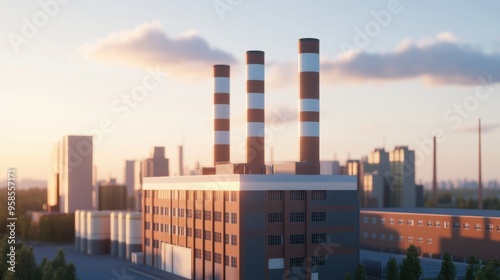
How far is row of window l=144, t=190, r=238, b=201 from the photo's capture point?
Answer: 5447cm

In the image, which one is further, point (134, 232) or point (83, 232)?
point (83, 232)

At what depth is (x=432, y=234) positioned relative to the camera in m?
73.7

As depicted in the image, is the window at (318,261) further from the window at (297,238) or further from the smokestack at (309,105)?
the smokestack at (309,105)

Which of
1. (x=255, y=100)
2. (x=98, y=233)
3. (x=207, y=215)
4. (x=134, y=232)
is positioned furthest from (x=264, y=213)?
(x=98, y=233)

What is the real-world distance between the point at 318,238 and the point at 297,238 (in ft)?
6.85

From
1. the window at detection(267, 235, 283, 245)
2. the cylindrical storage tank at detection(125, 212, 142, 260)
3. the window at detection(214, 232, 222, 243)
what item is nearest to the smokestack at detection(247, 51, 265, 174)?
the window at detection(214, 232, 222, 243)

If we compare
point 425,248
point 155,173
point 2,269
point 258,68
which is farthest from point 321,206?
point 155,173

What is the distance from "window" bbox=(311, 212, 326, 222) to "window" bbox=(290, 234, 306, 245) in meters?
1.83

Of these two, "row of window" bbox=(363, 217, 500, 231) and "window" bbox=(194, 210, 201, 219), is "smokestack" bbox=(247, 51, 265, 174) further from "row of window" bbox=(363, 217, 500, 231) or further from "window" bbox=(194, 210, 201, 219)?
"row of window" bbox=(363, 217, 500, 231)

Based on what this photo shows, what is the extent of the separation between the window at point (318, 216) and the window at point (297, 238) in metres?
1.83

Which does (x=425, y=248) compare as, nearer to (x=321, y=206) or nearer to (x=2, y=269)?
(x=321, y=206)

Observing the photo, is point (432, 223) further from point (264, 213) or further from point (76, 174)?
point (76, 174)

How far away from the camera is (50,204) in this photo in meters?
133

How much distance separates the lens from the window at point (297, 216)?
54.4 m
